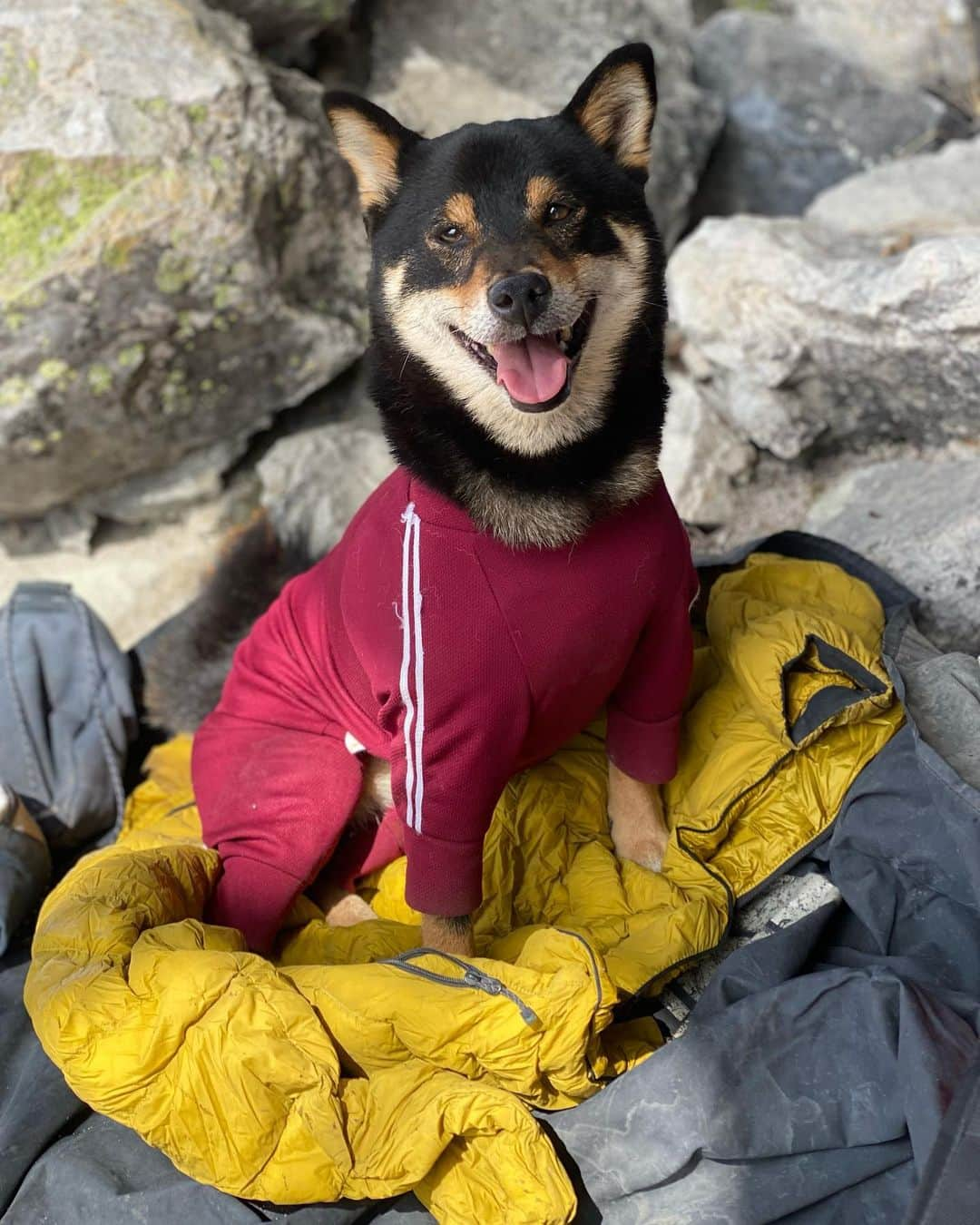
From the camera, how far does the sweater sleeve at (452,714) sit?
2.14 m

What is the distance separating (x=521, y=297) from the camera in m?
2.06

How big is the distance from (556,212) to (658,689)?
103 cm

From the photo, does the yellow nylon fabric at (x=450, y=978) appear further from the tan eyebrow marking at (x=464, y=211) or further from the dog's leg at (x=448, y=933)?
the tan eyebrow marking at (x=464, y=211)

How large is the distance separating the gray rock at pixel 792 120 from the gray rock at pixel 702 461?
1472 millimetres

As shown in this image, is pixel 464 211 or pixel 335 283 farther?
pixel 335 283

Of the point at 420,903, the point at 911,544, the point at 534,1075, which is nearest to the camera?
the point at 534,1075

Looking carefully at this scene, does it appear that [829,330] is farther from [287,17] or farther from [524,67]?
[287,17]

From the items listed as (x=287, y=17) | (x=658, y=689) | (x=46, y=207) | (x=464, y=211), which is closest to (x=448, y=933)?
(x=658, y=689)

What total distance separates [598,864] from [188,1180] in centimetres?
109

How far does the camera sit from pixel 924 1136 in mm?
1855

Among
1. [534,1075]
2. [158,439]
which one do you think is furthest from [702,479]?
[534,1075]

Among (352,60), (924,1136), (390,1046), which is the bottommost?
(390,1046)

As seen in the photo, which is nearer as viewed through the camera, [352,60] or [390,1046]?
[390,1046]

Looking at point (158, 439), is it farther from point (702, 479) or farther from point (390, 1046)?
point (390, 1046)
